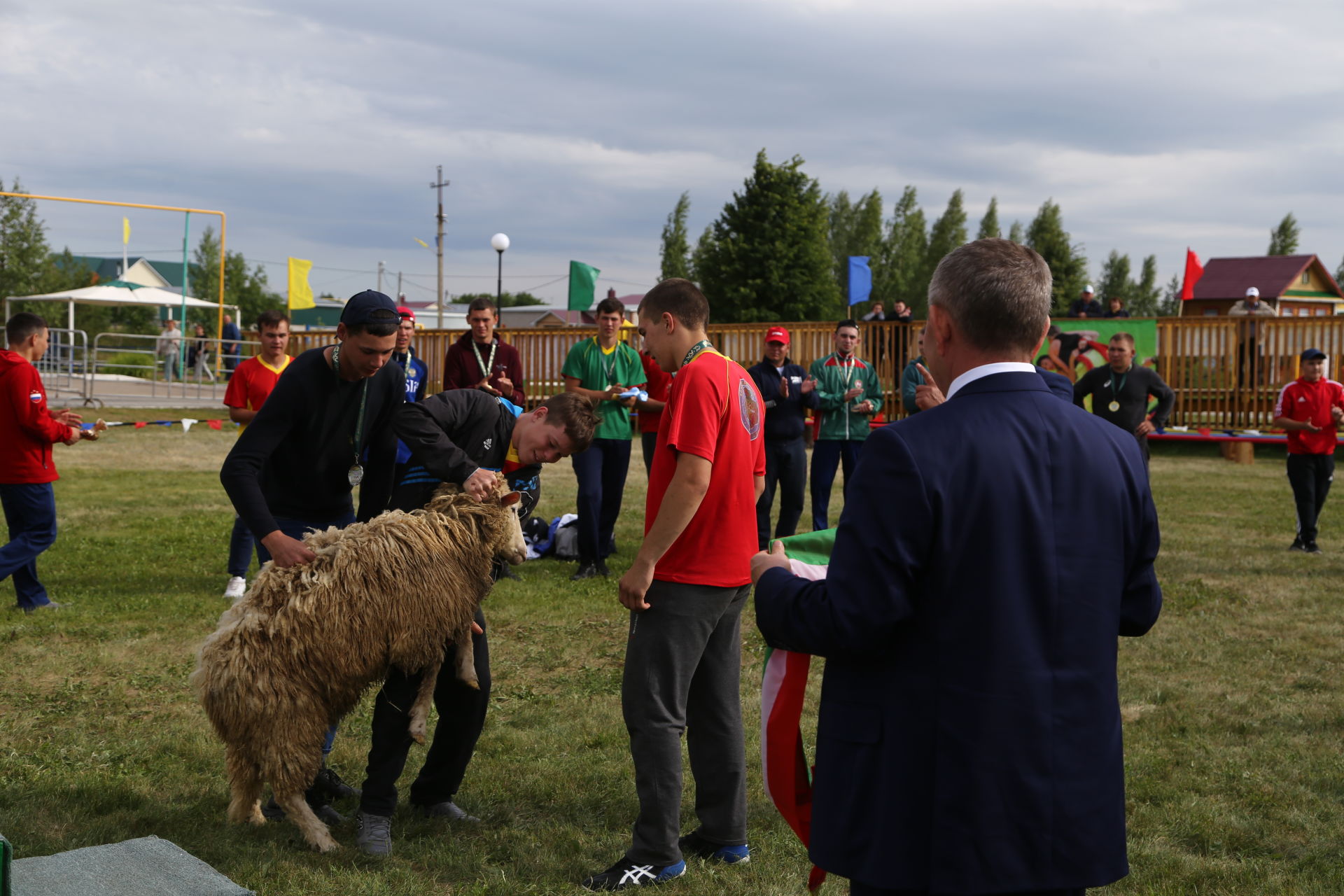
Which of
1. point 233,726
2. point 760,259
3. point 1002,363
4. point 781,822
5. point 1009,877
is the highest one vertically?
point 760,259

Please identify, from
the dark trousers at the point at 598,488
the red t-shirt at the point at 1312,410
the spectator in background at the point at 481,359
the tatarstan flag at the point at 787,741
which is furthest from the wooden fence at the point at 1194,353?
the tatarstan flag at the point at 787,741

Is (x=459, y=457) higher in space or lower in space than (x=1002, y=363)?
lower

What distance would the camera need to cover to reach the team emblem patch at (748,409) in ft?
12.5

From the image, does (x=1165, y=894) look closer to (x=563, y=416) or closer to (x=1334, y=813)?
(x=1334, y=813)

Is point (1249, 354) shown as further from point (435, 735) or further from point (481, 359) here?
point (435, 735)

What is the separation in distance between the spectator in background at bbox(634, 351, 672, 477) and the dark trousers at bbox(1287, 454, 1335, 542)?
21.3ft

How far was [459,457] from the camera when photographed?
4.02m

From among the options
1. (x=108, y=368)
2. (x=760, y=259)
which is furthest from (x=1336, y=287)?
(x=108, y=368)

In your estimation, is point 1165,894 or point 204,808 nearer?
point 1165,894

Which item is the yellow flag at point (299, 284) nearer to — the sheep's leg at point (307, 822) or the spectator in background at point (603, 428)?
the spectator in background at point (603, 428)

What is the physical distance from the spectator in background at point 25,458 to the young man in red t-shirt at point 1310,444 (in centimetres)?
1126

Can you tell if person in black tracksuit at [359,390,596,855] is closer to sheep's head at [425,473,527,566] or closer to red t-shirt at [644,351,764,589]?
sheep's head at [425,473,527,566]

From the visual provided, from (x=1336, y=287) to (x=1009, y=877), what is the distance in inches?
2935

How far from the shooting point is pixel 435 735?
431 cm
